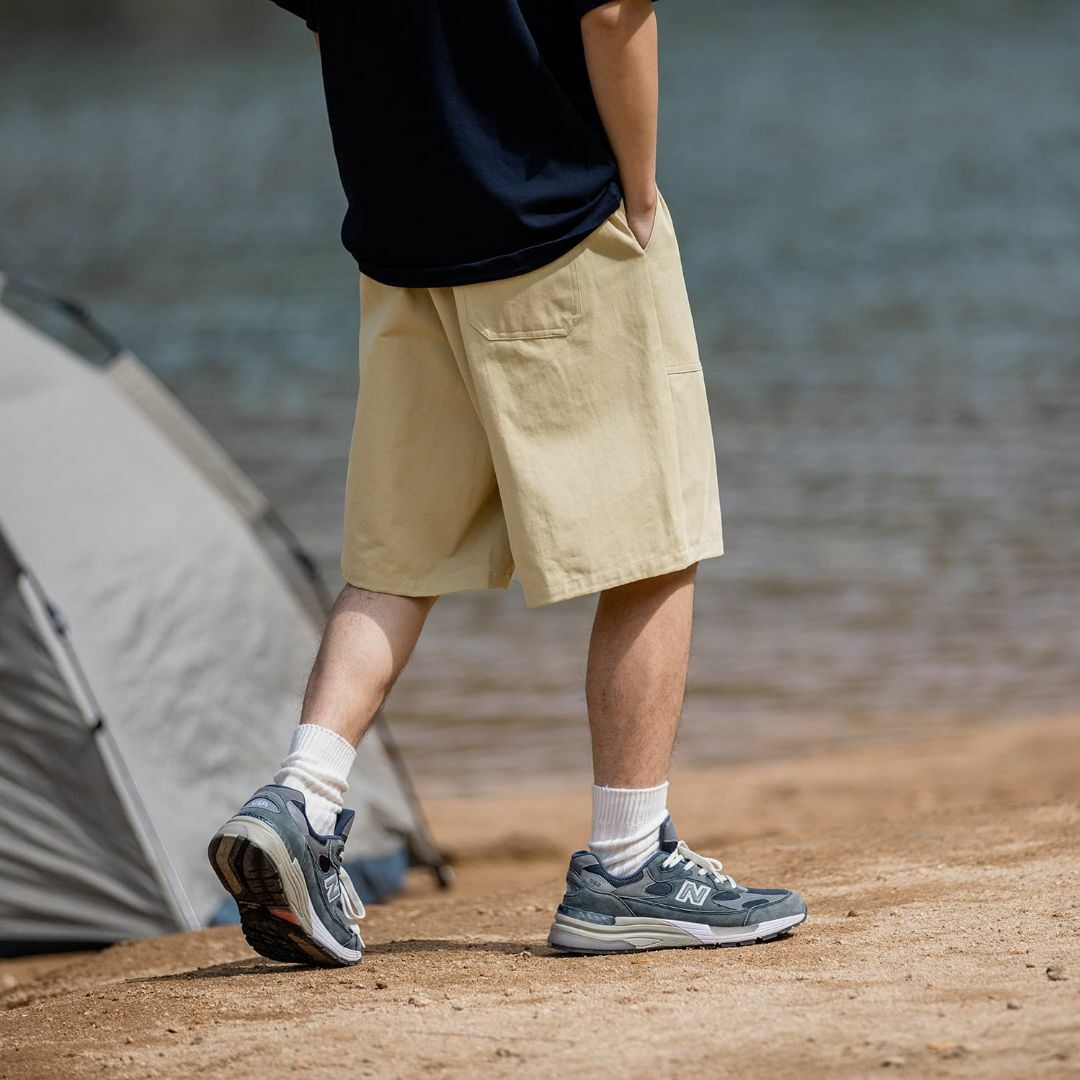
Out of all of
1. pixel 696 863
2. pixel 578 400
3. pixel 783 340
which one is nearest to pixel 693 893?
pixel 696 863

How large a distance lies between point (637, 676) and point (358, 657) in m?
0.42

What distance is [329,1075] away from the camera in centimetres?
201

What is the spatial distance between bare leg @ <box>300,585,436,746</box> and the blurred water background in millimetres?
695

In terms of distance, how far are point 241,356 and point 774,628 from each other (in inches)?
318

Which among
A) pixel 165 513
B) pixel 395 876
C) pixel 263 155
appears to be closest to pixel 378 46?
pixel 165 513

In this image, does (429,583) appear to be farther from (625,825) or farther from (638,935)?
(638,935)

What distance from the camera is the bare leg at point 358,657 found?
7.88 ft

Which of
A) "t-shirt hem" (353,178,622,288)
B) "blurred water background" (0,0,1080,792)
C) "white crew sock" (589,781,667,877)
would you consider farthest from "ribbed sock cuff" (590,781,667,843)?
"blurred water background" (0,0,1080,792)

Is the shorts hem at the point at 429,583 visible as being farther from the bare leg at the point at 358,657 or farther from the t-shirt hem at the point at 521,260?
the t-shirt hem at the point at 521,260

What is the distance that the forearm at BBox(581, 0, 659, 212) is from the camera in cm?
225

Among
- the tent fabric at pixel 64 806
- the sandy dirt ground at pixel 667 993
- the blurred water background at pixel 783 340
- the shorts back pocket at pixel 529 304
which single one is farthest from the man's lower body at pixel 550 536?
the tent fabric at pixel 64 806

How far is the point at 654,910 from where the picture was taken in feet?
8.13

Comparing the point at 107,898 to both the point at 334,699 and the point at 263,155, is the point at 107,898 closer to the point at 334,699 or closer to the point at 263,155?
the point at 334,699

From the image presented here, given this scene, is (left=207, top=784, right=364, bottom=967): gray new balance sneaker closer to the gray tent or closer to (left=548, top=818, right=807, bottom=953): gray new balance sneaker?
(left=548, top=818, right=807, bottom=953): gray new balance sneaker
